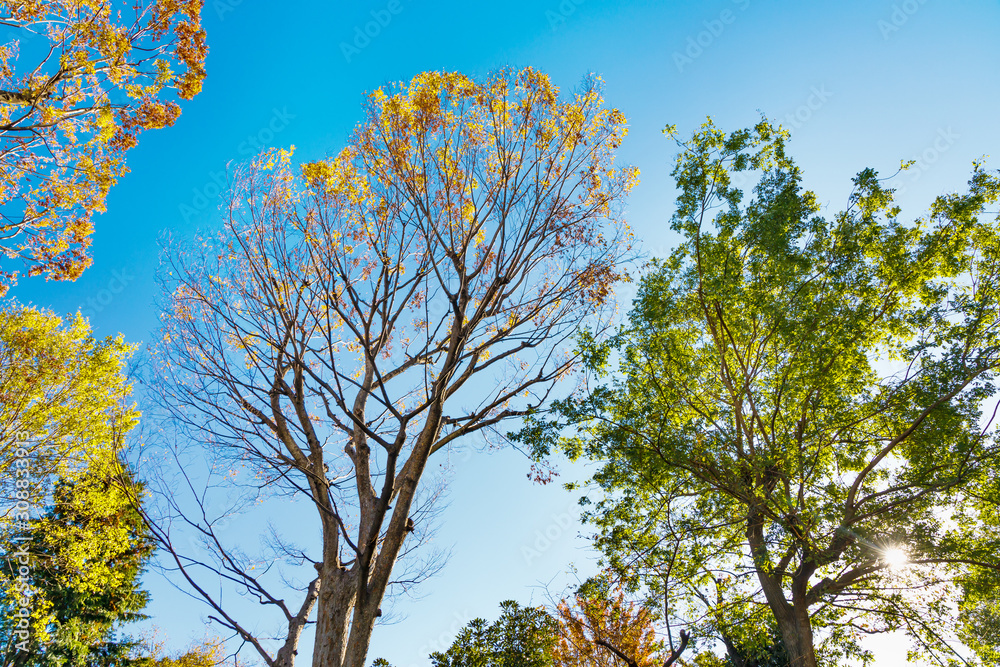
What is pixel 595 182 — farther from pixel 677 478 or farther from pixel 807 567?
pixel 807 567

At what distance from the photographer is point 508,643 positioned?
37.1ft

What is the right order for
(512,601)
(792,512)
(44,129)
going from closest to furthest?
1. (44,129)
2. (792,512)
3. (512,601)

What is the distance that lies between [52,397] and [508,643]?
1166 centimetres

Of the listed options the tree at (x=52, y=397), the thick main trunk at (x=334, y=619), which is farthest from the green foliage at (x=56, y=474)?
the thick main trunk at (x=334, y=619)

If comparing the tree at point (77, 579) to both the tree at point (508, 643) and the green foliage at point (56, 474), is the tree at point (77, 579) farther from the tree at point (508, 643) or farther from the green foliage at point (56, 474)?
the tree at point (508, 643)

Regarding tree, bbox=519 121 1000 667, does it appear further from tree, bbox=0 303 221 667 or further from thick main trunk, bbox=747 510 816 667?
tree, bbox=0 303 221 667

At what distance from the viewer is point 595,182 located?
20.4ft

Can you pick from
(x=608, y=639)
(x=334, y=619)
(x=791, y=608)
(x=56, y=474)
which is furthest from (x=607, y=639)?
(x=56, y=474)

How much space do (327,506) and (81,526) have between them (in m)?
10.3

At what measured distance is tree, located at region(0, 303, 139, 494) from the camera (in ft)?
29.3

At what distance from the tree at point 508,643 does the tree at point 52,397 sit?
901 cm

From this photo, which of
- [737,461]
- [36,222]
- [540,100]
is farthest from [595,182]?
[36,222]

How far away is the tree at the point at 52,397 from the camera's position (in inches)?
352

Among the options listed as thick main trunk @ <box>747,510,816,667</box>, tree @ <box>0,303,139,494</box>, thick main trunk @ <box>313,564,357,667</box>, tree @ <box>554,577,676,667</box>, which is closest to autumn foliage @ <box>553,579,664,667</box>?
tree @ <box>554,577,676,667</box>
